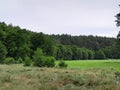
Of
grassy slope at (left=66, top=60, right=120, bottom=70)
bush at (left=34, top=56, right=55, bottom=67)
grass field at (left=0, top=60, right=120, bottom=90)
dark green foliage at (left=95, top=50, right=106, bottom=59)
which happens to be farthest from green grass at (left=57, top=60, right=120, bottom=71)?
dark green foliage at (left=95, top=50, right=106, bottom=59)

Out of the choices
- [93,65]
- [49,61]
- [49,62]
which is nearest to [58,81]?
[49,62]

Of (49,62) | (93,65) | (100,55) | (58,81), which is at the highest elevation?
(58,81)

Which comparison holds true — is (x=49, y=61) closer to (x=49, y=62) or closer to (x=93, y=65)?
(x=49, y=62)

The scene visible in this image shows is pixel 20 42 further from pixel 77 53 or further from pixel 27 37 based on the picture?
Result: pixel 77 53

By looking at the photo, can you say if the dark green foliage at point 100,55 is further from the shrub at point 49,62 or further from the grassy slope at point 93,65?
the shrub at point 49,62

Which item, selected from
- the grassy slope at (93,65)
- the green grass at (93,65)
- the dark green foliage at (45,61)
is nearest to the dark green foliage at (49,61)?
the dark green foliage at (45,61)

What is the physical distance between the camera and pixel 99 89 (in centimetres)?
1545

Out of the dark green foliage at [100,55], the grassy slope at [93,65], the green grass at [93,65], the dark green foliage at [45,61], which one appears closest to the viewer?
the dark green foliage at [45,61]

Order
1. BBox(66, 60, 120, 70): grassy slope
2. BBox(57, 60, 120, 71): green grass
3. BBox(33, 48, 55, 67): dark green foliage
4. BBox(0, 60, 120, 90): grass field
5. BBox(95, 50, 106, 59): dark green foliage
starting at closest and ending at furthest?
BBox(0, 60, 120, 90): grass field, BBox(33, 48, 55, 67): dark green foliage, BBox(57, 60, 120, 71): green grass, BBox(66, 60, 120, 70): grassy slope, BBox(95, 50, 106, 59): dark green foliage

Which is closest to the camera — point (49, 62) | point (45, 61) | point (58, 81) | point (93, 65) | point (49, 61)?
point (58, 81)

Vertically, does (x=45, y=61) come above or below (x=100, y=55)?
above

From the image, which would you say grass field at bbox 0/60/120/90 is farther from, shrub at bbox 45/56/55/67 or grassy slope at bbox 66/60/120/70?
grassy slope at bbox 66/60/120/70

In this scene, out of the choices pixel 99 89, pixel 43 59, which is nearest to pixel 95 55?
pixel 43 59

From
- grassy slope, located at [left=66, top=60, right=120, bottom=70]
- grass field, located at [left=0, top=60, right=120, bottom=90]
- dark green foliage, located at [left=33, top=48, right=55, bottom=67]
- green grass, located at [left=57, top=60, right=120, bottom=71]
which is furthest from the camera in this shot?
grassy slope, located at [left=66, top=60, right=120, bottom=70]
